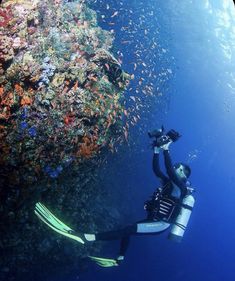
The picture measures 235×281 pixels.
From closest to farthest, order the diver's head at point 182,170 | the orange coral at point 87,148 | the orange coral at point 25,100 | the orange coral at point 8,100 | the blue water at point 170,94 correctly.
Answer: the orange coral at point 8,100
the orange coral at point 25,100
the orange coral at point 87,148
the diver's head at point 182,170
the blue water at point 170,94

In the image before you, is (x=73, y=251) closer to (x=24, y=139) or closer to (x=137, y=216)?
(x=24, y=139)

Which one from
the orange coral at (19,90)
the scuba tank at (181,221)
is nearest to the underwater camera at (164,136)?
the scuba tank at (181,221)

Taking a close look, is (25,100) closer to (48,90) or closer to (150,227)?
(48,90)

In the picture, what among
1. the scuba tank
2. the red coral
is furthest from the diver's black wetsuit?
the red coral

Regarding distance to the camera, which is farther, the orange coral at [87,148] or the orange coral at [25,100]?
the orange coral at [87,148]

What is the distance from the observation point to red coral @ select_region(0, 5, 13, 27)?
5918 mm

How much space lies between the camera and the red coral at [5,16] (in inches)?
233

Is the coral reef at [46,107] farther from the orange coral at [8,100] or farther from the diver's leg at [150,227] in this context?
the diver's leg at [150,227]

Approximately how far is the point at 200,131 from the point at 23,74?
97202mm

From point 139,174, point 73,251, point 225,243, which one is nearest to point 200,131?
point 225,243

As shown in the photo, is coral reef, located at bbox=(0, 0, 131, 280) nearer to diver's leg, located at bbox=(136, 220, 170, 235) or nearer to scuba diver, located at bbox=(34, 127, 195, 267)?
scuba diver, located at bbox=(34, 127, 195, 267)

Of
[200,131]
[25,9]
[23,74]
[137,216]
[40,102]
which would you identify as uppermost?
[25,9]

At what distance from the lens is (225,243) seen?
92562mm

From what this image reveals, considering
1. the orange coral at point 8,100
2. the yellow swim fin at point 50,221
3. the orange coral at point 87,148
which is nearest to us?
the orange coral at point 8,100
